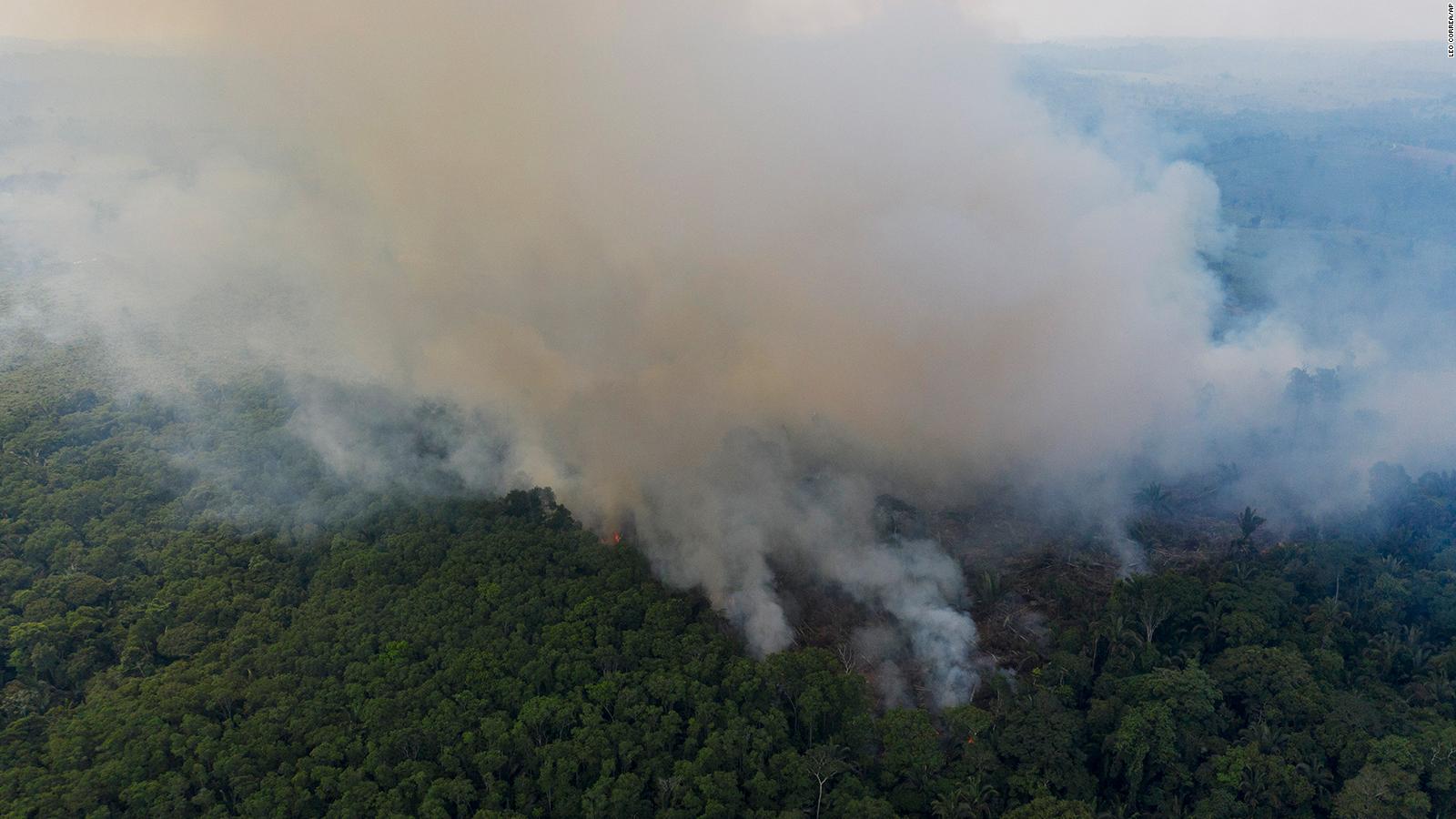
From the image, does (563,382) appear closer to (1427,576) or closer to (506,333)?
(506,333)

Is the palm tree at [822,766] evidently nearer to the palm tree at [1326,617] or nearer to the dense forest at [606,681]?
the dense forest at [606,681]

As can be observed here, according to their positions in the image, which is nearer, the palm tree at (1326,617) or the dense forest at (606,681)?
the dense forest at (606,681)

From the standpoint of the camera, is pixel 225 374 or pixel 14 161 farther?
pixel 14 161

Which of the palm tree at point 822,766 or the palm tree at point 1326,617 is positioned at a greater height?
the palm tree at point 1326,617

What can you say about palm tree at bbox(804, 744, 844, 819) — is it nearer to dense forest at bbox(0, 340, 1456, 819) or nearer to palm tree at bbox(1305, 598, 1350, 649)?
dense forest at bbox(0, 340, 1456, 819)

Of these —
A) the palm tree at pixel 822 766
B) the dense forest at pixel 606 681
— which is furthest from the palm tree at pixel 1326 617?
the palm tree at pixel 822 766

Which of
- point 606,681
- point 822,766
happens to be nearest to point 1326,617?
point 822,766

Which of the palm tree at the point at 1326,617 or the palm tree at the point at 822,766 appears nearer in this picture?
the palm tree at the point at 822,766

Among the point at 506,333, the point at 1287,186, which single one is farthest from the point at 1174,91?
the point at 506,333
